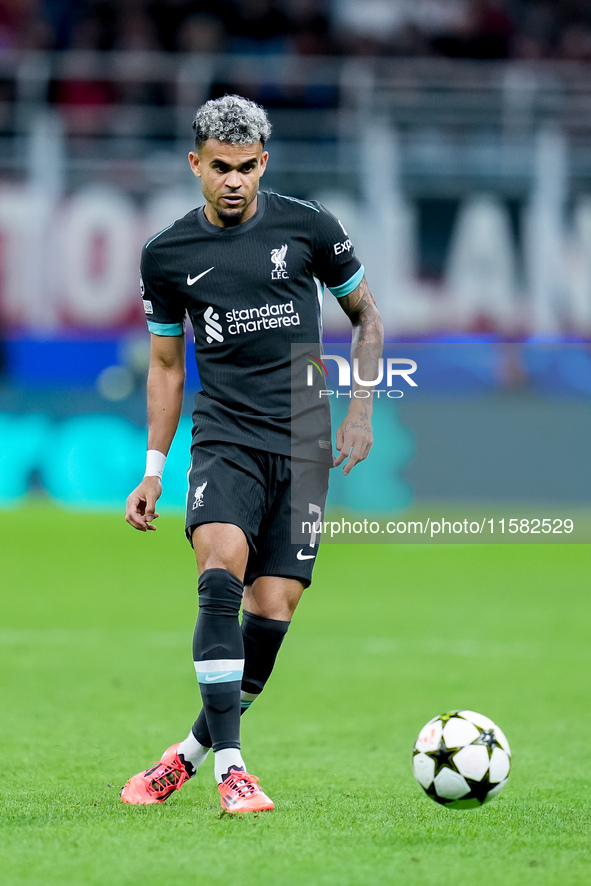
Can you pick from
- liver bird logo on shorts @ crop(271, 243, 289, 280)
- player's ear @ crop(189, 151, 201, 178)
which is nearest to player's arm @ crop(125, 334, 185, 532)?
liver bird logo on shorts @ crop(271, 243, 289, 280)

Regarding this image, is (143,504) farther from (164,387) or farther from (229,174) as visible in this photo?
(229,174)

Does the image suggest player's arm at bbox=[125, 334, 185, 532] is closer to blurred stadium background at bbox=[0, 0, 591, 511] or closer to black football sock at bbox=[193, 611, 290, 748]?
black football sock at bbox=[193, 611, 290, 748]

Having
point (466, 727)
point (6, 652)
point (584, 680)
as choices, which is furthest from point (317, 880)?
point (6, 652)

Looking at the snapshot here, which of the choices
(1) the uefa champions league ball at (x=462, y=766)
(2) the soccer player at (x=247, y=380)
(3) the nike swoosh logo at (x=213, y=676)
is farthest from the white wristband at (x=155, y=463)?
(1) the uefa champions league ball at (x=462, y=766)

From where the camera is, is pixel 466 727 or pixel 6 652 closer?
pixel 466 727

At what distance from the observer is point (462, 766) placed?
405 cm

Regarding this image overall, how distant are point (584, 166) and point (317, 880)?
12871mm

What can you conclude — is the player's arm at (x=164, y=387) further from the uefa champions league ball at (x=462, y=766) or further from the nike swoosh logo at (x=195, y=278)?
the uefa champions league ball at (x=462, y=766)

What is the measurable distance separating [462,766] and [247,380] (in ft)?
4.78

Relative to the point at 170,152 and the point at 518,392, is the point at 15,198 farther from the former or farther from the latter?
the point at 518,392

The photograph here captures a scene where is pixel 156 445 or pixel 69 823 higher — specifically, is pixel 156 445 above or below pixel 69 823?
above

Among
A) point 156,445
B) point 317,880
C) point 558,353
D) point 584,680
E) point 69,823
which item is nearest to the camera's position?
point 317,880

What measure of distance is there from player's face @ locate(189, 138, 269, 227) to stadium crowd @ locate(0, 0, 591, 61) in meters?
13.3

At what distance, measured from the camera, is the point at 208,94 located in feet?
50.4
